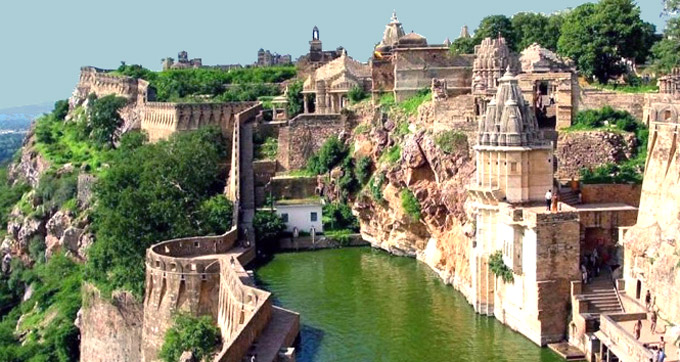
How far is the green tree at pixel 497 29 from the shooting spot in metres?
63.2

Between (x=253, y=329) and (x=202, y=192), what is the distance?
66.5 feet

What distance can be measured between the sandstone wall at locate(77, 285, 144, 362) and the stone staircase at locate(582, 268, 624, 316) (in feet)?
57.3

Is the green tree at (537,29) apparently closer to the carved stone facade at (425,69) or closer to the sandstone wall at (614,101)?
the carved stone facade at (425,69)

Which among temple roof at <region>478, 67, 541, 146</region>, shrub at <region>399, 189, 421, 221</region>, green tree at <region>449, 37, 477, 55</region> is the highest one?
green tree at <region>449, 37, 477, 55</region>

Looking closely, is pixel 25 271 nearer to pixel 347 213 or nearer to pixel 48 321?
pixel 48 321

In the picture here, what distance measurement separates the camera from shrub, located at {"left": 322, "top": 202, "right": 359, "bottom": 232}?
49.4 meters

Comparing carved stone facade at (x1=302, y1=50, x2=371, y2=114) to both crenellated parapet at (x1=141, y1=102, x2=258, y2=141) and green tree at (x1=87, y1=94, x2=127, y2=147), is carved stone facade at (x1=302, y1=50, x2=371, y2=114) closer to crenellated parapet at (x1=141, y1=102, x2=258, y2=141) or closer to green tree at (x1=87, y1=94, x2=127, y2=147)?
crenellated parapet at (x1=141, y1=102, x2=258, y2=141)

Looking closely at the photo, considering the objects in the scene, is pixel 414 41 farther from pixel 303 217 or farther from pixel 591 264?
pixel 591 264

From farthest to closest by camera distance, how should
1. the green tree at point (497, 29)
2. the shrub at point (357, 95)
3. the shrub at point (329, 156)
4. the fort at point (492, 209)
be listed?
the green tree at point (497, 29)
the shrub at point (357, 95)
the shrub at point (329, 156)
the fort at point (492, 209)

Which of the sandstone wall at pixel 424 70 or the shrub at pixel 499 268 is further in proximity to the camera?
the sandstone wall at pixel 424 70

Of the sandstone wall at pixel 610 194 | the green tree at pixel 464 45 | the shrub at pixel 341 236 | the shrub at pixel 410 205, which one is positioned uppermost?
the green tree at pixel 464 45

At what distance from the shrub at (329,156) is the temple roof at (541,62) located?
10.3m

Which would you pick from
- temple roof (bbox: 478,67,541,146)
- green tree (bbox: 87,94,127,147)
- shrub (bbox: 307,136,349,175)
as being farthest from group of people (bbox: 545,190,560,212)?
green tree (bbox: 87,94,127,147)

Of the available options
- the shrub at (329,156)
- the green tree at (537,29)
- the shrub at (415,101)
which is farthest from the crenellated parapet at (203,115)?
the green tree at (537,29)
